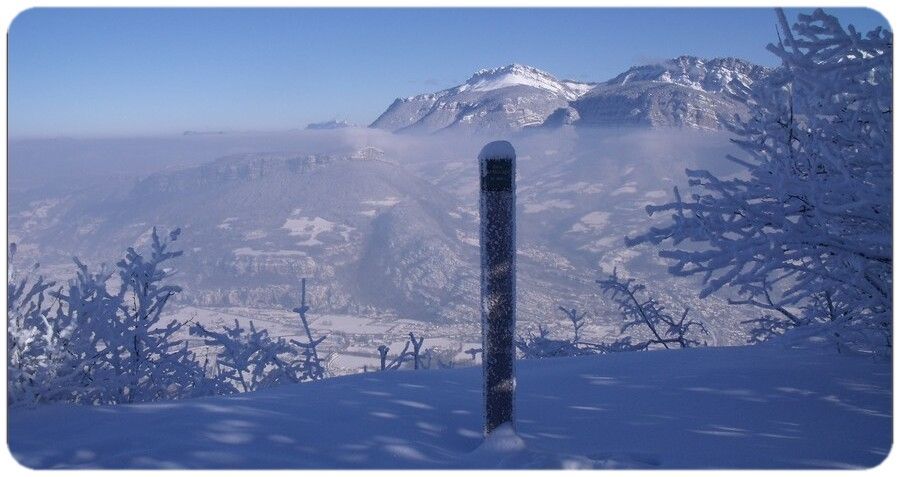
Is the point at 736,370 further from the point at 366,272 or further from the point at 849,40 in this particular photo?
the point at 366,272

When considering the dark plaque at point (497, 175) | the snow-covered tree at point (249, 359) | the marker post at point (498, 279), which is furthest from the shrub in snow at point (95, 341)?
the dark plaque at point (497, 175)

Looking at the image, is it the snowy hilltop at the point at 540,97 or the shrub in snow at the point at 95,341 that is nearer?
the shrub in snow at the point at 95,341

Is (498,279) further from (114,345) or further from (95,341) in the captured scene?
(114,345)

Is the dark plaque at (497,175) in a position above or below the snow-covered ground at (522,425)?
above

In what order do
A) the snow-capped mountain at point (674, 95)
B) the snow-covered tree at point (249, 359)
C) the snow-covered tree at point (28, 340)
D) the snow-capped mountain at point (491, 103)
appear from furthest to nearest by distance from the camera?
1. the snow-covered tree at point (249, 359)
2. the snow-capped mountain at point (491, 103)
3. the snow-capped mountain at point (674, 95)
4. the snow-covered tree at point (28, 340)

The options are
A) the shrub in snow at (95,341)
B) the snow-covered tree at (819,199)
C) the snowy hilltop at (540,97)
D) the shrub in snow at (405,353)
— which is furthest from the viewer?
the shrub in snow at (405,353)

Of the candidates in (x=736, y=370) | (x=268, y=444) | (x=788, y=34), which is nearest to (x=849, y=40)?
(x=788, y=34)

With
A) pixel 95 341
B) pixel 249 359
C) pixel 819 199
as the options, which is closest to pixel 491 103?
pixel 249 359

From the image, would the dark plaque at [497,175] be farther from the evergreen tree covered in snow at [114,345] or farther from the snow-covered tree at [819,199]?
the evergreen tree covered in snow at [114,345]
